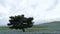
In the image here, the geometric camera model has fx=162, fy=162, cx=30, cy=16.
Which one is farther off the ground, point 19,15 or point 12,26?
point 19,15

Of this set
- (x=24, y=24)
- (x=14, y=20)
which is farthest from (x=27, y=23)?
(x=14, y=20)

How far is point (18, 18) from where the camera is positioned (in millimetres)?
25938

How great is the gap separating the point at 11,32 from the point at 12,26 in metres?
13.3

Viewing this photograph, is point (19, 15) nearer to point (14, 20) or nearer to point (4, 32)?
point (14, 20)

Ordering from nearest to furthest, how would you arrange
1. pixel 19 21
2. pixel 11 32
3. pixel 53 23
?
pixel 11 32 < pixel 53 23 < pixel 19 21

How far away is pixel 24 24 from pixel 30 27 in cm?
139

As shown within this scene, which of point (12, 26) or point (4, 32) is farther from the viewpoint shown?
point (12, 26)

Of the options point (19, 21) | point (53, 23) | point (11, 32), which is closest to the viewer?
point (11, 32)

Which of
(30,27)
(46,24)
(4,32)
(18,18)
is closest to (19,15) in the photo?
(18,18)

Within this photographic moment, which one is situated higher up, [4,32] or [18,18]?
[18,18]

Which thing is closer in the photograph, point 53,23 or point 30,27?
point 53,23

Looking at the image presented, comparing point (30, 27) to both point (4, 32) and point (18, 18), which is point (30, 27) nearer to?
point (18, 18)

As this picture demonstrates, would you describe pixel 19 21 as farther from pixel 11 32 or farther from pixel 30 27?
pixel 11 32

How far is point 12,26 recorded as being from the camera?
2652cm
